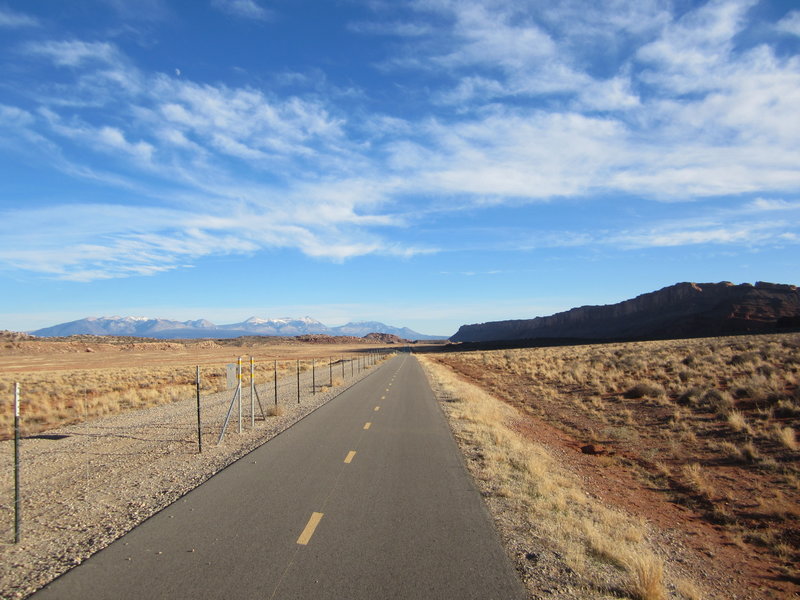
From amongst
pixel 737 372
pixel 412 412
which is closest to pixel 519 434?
pixel 412 412

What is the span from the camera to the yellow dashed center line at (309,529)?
18.8 feet

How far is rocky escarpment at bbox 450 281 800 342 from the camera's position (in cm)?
9894

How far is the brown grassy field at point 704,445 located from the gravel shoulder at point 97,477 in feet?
26.2

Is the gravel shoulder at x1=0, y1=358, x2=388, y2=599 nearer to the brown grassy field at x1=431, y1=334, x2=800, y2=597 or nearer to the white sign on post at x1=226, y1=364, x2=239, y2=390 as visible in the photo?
the white sign on post at x1=226, y1=364, x2=239, y2=390

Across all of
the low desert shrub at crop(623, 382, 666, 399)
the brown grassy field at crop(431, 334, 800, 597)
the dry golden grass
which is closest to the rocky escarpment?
the brown grassy field at crop(431, 334, 800, 597)

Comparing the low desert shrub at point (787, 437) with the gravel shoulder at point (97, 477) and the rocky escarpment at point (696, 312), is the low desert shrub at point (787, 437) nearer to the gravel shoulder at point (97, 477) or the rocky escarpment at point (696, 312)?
the gravel shoulder at point (97, 477)

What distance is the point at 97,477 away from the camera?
29.0 feet

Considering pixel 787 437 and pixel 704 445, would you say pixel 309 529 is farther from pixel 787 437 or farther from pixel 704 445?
pixel 787 437

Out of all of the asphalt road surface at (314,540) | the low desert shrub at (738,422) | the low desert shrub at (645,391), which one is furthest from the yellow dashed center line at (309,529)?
the low desert shrub at (645,391)

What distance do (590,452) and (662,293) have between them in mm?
141041

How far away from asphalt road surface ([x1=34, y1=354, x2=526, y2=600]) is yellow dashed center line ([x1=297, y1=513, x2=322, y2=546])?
0.08 feet

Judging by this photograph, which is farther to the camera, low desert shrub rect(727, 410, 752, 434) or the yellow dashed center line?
low desert shrub rect(727, 410, 752, 434)

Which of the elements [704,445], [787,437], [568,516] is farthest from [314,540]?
[787,437]

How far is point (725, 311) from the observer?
10638cm
